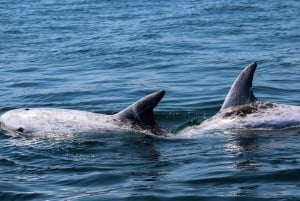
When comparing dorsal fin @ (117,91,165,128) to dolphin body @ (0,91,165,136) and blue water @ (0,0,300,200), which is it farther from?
blue water @ (0,0,300,200)

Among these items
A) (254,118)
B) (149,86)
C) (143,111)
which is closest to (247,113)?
(254,118)

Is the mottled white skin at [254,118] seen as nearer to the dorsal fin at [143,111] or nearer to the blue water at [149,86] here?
the blue water at [149,86]

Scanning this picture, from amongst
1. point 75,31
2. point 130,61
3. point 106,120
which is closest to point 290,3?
point 75,31

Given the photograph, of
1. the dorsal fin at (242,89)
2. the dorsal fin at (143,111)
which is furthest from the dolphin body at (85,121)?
the dorsal fin at (242,89)

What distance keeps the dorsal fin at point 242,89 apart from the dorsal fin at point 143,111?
139 cm

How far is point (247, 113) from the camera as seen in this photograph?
13539 mm

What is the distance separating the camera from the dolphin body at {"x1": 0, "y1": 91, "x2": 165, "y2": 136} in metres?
13.5

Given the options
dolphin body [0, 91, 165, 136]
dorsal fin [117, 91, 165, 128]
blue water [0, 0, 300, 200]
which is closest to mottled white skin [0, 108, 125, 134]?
dolphin body [0, 91, 165, 136]

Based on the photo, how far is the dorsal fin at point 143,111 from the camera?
13281 millimetres

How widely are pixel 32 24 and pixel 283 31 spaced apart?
11290mm

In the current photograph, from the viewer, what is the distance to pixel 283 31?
87.2 feet

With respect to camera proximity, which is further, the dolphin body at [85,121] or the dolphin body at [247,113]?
the dolphin body at [85,121]

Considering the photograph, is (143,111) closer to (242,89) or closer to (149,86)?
(242,89)

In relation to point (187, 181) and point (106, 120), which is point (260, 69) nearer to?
point (106, 120)
